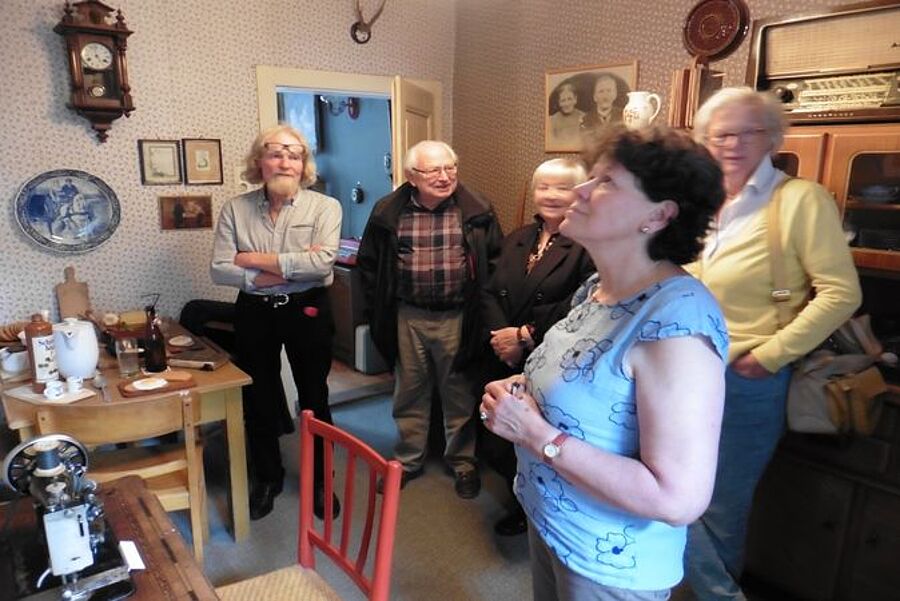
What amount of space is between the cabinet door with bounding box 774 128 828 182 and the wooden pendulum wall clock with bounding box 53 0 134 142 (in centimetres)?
257

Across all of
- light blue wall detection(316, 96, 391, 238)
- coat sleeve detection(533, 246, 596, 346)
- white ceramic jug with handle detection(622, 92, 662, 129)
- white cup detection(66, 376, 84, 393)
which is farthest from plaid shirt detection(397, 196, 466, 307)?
light blue wall detection(316, 96, 391, 238)

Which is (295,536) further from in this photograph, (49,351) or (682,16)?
(682,16)

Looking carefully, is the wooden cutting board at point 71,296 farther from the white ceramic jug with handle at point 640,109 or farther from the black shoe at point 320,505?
the white ceramic jug with handle at point 640,109

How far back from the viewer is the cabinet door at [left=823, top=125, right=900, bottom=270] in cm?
175

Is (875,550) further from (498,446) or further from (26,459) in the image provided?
(26,459)

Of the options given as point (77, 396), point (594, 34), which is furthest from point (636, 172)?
point (594, 34)

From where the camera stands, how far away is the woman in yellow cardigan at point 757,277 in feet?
5.12

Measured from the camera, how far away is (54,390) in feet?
6.22

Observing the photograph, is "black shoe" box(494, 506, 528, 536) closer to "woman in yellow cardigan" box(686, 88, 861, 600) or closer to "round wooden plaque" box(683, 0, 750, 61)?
"woman in yellow cardigan" box(686, 88, 861, 600)

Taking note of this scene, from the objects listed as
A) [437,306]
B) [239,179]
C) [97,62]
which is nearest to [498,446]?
[437,306]

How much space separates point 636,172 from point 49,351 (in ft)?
6.18

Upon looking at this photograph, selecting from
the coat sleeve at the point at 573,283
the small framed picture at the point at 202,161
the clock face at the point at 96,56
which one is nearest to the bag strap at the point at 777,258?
the coat sleeve at the point at 573,283

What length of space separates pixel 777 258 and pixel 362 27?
8.40ft

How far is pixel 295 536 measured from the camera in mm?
2393
